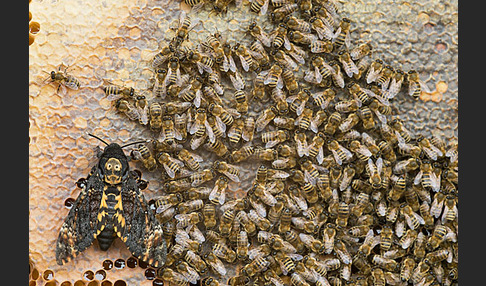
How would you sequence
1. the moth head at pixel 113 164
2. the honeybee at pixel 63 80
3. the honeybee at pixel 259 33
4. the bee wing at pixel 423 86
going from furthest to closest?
the bee wing at pixel 423 86, the honeybee at pixel 259 33, the honeybee at pixel 63 80, the moth head at pixel 113 164

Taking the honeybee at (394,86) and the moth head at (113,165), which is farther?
the honeybee at (394,86)

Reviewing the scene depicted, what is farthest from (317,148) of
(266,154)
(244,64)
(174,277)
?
(174,277)

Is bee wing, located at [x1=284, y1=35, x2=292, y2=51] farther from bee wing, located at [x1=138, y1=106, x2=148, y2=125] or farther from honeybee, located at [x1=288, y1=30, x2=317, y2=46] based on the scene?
bee wing, located at [x1=138, y1=106, x2=148, y2=125]

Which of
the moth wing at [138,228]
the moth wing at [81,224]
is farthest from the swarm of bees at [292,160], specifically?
the moth wing at [81,224]

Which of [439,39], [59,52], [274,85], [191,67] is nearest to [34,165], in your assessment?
[59,52]

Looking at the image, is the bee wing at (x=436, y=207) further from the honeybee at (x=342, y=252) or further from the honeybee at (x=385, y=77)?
the honeybee at (x=385, y=77)

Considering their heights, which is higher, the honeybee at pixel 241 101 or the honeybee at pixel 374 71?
the honeybee at pixel 374 71

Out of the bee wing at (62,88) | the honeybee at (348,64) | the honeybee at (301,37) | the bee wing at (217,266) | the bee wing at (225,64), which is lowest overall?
the bee wing at (217,266)

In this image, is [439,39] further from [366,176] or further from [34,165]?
[34,165]

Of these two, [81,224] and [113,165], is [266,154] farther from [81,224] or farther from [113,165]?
[81,224]
